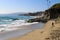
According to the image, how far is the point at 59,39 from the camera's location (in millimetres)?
9391

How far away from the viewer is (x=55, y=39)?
9.55m

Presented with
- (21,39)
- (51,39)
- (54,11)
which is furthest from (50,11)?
(51,39)

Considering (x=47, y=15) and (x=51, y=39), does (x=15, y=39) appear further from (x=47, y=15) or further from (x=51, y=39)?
(x=47, y=15)

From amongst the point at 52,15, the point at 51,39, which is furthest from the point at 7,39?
the point at 52,15

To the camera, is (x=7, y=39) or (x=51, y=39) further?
(x=7, y=39)

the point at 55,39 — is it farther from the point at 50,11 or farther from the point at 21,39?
the point at 50,11

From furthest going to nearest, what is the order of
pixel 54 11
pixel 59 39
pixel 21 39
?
1. pixel 54 11
2. pixel 21 39
3. pixel 59 39

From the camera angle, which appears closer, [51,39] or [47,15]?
[51,39]

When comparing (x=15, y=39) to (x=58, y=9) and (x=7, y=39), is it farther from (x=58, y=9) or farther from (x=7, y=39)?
(x=58, y=9)

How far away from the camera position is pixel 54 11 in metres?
45.0

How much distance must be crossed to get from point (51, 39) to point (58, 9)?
36175 millimetres

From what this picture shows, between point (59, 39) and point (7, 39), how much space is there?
5.63 meters

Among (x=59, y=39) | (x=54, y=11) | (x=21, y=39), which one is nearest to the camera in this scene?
(x=59, y=39)

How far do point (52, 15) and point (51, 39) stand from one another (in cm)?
3565
